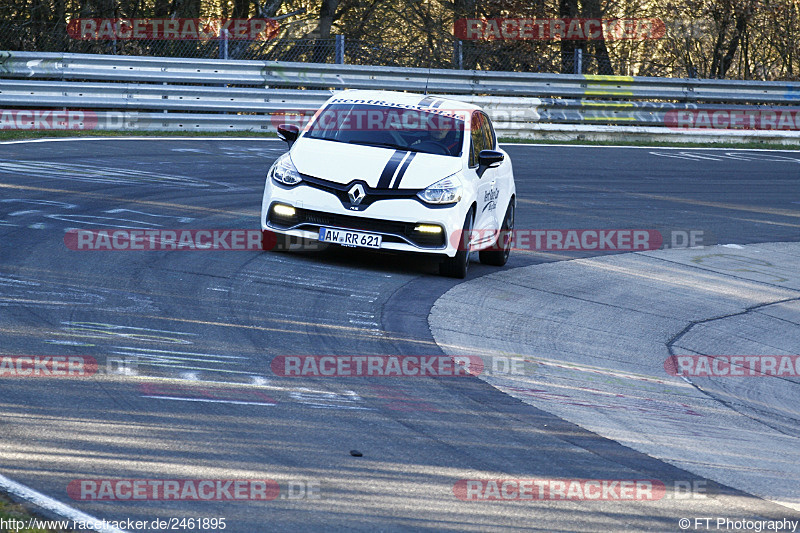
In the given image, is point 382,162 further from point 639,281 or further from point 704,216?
point 704,216

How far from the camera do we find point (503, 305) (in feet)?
31.7

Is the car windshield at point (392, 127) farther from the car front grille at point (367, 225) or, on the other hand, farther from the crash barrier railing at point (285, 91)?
the crash barrier railing at point (285, 91)

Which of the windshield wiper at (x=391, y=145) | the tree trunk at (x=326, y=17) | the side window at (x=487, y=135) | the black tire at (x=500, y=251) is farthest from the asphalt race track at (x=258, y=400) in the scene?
the tree trunk at (x=326, y=17)

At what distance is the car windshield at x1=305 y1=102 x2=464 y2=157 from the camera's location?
10.8 meters

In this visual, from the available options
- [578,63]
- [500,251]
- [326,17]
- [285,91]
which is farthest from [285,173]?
[326,17]

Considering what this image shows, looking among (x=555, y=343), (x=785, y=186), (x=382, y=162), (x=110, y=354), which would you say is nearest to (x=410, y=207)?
(x=382, y=162)

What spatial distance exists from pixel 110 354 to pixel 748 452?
12.8 ft

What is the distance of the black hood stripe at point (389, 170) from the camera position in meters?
9.97

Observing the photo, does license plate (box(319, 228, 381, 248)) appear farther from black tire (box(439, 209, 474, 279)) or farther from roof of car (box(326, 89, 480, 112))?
roof of car (box(326, 89, 480, 112))

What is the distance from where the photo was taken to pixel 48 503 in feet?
14.7

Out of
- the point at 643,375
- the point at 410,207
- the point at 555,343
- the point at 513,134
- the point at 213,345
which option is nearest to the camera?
the point at 213,345

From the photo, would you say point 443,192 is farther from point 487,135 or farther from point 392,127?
point 487,135

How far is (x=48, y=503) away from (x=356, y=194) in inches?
228

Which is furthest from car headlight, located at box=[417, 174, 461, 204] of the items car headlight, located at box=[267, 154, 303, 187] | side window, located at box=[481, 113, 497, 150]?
side window, located at box=[481, 113, 497, 150]
